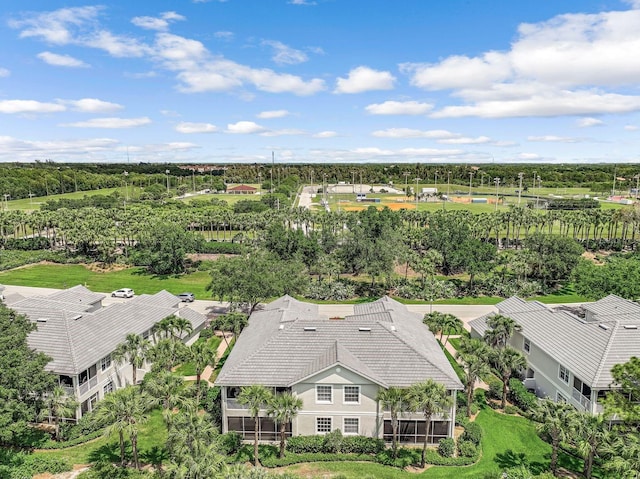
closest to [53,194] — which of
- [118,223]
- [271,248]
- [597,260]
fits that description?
[118,223]

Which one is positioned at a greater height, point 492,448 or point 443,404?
point 443,404

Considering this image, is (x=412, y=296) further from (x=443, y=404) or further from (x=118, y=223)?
(x=118, y=223)

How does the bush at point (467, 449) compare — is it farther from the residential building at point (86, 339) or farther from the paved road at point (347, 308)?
the residential building at point (86, 339)

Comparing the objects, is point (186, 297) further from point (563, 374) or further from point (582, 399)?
point (582, 399)

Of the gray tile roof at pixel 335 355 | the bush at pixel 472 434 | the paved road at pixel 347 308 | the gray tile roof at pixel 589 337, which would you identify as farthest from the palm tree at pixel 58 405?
the gray tile roof at pixel 589 337

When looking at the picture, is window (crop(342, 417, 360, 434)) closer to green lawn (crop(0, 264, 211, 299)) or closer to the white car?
green lawn (crop(0, 264, 211, 299))

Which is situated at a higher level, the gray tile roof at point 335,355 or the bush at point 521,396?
the gray tile roof at point 335,355

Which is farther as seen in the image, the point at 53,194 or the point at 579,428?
the point at 53,194

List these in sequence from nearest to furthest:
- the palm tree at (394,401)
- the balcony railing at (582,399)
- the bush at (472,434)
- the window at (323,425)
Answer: the palm tree at (394,401) < the bush at (472,434) < the window at (323,425) < the balcony railing at (582,399)

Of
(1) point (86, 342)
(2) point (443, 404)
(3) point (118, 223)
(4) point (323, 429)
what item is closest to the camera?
(2) point (443, 404)
